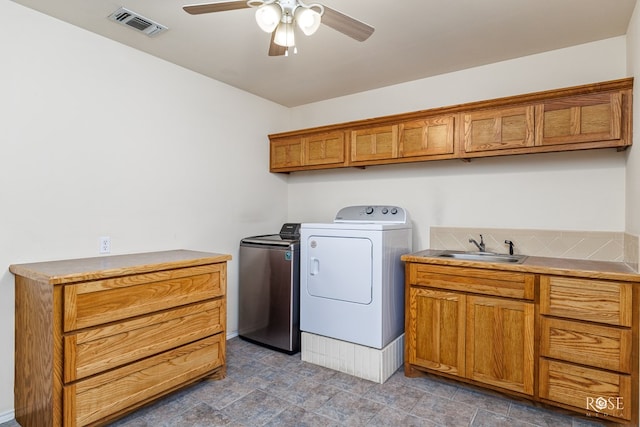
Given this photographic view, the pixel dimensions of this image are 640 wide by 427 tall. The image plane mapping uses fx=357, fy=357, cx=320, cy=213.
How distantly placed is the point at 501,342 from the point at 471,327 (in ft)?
0.64

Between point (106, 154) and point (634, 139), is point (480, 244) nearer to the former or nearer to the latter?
point (634, 139)

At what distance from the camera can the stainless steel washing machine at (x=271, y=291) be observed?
3152 mm

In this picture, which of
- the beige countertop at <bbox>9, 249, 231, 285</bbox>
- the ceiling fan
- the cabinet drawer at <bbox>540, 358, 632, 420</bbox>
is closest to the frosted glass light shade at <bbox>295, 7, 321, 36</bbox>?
the ceiling fan

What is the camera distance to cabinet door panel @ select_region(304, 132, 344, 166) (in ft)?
11.2

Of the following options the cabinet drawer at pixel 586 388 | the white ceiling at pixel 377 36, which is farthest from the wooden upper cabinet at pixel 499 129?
the cabinet drawer at pixel 586 388

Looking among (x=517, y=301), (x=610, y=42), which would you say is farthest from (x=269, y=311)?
(x=610, y=42)

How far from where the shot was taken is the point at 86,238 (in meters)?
2.46

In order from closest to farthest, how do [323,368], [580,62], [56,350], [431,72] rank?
[56,350]
[580,62]
[323,368]
[431,72]

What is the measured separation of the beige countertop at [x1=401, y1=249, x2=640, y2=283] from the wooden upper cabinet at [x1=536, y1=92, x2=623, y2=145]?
2.63ft

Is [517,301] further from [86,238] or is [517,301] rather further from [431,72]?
[86,238]

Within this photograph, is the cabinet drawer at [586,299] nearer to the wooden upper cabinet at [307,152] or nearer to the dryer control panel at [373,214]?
the dryer control panel at [373,214]

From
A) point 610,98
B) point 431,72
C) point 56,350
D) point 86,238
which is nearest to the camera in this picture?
point 56,350

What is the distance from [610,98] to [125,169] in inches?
132

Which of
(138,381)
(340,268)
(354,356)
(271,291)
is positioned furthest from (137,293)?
(354,356)
